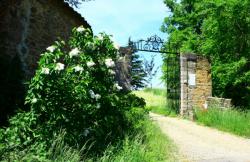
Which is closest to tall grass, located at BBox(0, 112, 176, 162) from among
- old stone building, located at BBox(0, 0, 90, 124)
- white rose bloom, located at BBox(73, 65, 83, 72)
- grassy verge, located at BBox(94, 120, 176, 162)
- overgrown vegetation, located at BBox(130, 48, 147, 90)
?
grassy verge, located at BBox(94, 120, 176, 162)

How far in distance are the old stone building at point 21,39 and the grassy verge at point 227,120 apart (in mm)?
6652

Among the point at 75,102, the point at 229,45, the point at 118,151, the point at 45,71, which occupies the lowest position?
the point at 118,151

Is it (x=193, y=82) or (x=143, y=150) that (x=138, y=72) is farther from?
(x=143, y=150)

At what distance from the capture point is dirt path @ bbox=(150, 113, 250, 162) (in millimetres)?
8938

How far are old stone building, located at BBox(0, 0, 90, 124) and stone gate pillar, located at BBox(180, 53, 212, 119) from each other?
7.49m

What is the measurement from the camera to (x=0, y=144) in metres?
6.34

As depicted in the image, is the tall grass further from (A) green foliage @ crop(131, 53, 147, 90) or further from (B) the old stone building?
(A) green foliage @ crop(131, 53, 147, 90)

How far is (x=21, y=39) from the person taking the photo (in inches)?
393

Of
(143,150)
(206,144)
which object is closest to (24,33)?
(143,150)

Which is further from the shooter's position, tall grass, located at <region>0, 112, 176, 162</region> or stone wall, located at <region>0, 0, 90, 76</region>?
stone wall, located at <region>0, 0, 90, 76</region>

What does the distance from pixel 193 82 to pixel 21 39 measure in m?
9.38

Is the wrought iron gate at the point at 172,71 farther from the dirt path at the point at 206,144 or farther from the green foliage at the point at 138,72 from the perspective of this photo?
the green foliage at the point at 138,72

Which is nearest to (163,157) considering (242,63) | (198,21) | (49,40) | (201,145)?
(201,145)

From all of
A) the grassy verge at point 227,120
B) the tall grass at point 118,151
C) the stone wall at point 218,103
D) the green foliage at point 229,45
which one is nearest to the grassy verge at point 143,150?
the tall grass at point 118,151
